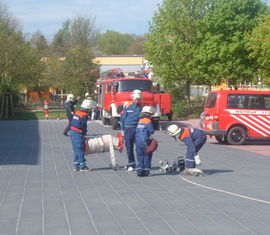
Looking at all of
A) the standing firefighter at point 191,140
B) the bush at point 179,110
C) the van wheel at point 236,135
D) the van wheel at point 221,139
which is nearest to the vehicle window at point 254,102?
the van wheel at point 236,135

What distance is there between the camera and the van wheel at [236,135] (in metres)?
22.7

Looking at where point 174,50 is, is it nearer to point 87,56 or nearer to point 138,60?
point 87,56

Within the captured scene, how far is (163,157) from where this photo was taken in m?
17.8

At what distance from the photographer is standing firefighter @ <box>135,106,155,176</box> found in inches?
520

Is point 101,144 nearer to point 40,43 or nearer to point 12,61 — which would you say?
point 12,61

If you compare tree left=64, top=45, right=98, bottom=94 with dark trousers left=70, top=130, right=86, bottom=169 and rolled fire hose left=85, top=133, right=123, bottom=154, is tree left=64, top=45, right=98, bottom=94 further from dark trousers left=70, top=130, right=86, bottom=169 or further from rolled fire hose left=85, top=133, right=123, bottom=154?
dark trousers left=70, top=130, right=86, bottom=169

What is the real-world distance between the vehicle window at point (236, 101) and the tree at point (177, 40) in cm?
2364

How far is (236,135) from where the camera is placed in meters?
22.8

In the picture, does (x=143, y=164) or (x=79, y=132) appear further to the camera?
(x=79, y=132)

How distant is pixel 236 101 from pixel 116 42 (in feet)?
312

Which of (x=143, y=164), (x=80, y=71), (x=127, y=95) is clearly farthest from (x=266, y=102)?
(x=80, y=71)

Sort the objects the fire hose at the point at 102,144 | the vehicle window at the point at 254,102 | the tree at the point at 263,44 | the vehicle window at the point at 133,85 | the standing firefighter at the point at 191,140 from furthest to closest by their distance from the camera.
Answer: the tree at the point at 263,44 → the vehicle window at the point at 133,85 → the vehicle window at the point at 254,102 → the fire hose at the point at 102,144 → the standing firefighter at the point at 191,140

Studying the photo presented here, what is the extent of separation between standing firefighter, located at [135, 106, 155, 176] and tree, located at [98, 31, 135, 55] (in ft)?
333

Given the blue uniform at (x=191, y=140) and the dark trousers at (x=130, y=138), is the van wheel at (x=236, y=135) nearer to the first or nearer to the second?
the dark trousers at (x=130, y=138)
